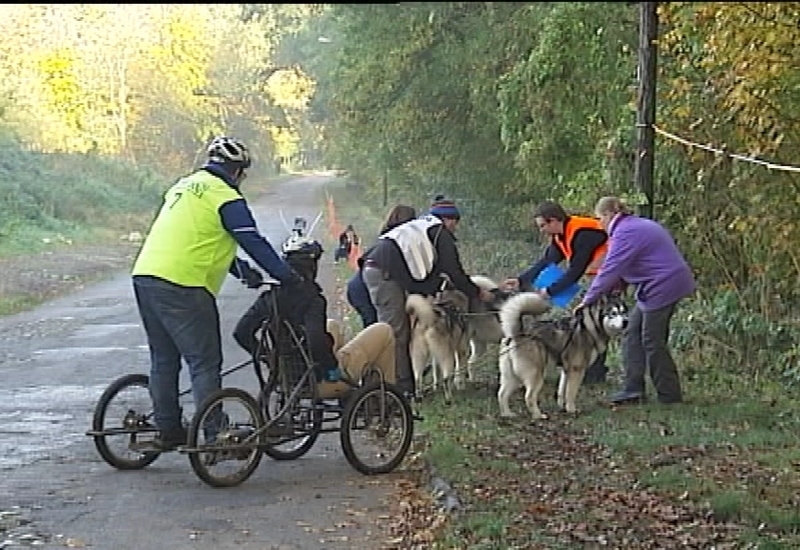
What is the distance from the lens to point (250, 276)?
362 inches

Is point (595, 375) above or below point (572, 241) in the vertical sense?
below

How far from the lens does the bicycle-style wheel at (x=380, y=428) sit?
9484mm

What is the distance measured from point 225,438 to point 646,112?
21.4 feet

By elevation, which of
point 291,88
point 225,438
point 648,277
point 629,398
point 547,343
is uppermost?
point 291,88

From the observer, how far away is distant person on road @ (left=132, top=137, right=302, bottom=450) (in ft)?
28.9

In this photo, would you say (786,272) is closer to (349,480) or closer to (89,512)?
(349,480)

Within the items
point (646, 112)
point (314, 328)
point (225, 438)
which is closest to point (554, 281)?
point (646, 112)

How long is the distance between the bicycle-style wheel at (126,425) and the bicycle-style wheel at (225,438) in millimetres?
534

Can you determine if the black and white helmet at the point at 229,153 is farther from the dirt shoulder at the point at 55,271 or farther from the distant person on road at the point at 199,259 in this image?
the dirt shoulder at the point at 55,271

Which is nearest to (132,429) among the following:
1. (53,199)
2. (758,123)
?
(758,123)

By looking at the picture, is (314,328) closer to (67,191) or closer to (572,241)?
(572,241)

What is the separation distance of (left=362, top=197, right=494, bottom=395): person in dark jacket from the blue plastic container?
33.8 inches

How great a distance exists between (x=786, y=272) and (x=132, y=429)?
6714mm

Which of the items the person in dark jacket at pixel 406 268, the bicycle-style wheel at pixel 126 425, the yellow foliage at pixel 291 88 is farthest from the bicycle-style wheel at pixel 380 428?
the yellow foliage at pixel 291 88
